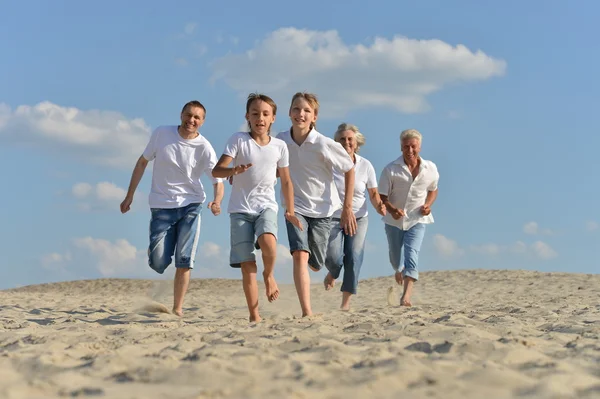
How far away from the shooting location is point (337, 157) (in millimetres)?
6535

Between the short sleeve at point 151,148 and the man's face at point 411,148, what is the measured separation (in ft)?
9.55

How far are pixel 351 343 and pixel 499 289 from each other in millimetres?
11170

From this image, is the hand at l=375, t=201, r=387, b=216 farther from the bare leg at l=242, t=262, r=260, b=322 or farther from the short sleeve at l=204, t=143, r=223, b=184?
the bare leg at l=242, t=262, r=260, b=322

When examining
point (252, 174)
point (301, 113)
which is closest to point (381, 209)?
point (301, 113)

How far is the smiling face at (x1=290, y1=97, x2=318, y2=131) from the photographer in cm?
638

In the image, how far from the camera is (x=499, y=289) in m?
15.2

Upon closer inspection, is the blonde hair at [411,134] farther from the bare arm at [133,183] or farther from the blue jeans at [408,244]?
the bare arm at [133,183]

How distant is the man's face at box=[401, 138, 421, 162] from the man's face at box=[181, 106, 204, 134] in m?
2.49

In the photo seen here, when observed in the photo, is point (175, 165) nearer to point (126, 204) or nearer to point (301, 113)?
point (126, 204)

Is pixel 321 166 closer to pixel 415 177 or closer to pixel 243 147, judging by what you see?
pixel 243 147

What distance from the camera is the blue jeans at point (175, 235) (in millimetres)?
7398

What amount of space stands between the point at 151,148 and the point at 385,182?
2810 mm

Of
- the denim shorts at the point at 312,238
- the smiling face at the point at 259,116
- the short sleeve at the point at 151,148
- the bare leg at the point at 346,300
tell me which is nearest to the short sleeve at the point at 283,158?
the smiling face at the point at 259,116

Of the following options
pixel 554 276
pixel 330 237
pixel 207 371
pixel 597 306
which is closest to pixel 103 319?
pixel 330 237
